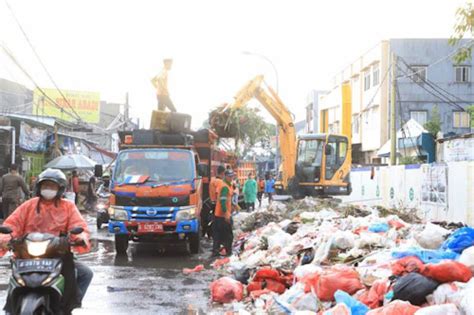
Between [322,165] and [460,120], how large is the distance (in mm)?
20334

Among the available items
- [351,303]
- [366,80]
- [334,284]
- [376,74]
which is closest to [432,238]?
[334,284]

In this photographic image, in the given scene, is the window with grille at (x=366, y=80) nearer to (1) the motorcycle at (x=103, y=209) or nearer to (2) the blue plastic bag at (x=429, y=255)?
(1) the motorcycle at (x=103, y=209)

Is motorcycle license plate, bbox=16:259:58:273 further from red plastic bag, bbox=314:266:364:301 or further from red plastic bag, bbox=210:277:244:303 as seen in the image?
red plastic bag, bbox=210:277:244:303

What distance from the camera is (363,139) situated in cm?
4409

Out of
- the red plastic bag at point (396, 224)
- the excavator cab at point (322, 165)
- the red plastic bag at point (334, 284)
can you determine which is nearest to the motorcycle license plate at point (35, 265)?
the red plastic bag at point (334, 284)

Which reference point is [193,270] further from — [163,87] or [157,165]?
A: [163,87]

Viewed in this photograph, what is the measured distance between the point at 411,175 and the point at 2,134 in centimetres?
1363

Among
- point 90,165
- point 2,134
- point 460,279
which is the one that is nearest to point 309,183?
point 90,165

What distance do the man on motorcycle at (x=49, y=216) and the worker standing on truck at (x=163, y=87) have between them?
8.92 metres

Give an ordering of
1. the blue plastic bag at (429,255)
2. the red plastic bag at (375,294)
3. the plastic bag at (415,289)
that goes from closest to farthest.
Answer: the plastic bag at (415,289) < the red plastic bag at (375,294) < the blue plastic bag at (429,255)

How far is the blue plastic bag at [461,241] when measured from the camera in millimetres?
7012

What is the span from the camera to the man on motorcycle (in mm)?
5543

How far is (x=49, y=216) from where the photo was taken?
564 centimetres

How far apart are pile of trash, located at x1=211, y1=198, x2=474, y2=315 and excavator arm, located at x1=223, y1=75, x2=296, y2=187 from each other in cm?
730
